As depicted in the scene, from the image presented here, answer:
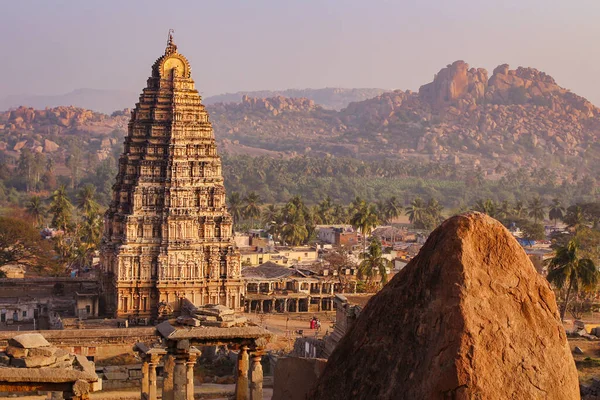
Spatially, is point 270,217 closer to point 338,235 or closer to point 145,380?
point 338,235

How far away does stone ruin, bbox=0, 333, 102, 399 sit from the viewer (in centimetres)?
1628

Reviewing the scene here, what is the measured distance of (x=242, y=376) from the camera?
2216 cm

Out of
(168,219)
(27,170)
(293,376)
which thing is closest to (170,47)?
(168,219)

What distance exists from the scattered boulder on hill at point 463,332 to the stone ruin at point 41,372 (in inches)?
182

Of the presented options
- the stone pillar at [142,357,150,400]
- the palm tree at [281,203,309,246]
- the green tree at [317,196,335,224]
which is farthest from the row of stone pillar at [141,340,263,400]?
the green tree at [317,196,335,224]

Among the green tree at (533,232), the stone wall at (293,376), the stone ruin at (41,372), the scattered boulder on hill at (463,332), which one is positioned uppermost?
the scattered boulder on hill at (463,332)

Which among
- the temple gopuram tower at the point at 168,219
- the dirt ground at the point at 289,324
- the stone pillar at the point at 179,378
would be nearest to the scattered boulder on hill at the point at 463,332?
the stone pillar at the point at 179,378

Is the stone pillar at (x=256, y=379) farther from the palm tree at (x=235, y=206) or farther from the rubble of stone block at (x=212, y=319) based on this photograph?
the palm tree at (x=235, y=206)

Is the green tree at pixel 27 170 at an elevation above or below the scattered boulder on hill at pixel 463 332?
below

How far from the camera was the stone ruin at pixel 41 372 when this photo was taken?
1628 centimetres

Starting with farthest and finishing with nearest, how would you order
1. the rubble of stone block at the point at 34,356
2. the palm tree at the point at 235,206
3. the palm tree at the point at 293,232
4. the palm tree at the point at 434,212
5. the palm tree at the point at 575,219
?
the palm tree at the point at 434,212 → the palm tree at the point at 235,206 → the palm tree at the point at 575,219 → the palm tree at the point at 293,232 → the rubble of stone block at the point at 34,356

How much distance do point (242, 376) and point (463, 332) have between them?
10.6m

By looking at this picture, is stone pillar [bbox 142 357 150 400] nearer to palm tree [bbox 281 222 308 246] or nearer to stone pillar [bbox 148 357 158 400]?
stone pillar [bbox 148 357 158 400]

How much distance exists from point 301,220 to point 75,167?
89286 millimetres
